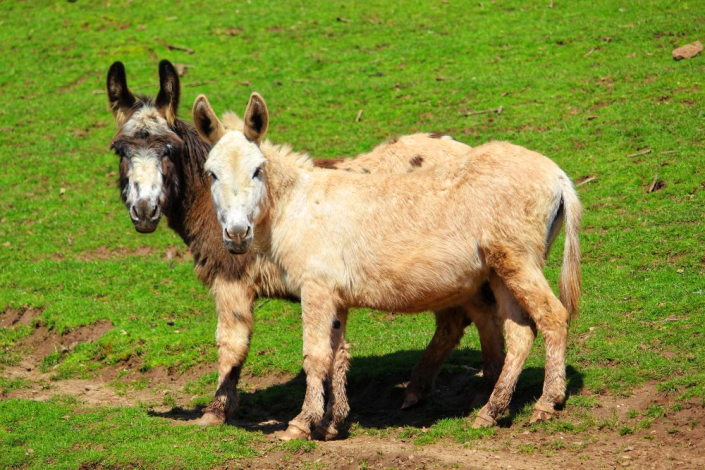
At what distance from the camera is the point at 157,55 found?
2239cm

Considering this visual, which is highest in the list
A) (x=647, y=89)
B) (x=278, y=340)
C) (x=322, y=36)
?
(x=322, y=36)

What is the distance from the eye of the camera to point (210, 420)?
8.27 metres

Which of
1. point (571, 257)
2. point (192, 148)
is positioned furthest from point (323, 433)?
point (192, 148)

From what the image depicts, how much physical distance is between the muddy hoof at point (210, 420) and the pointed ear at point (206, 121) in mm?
2836

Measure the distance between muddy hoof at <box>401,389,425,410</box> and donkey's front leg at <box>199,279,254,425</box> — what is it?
183cm

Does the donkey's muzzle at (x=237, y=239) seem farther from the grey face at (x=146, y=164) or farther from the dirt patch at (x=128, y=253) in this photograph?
the dirt patch at (x=128, y=253)

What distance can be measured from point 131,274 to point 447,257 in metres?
7.42

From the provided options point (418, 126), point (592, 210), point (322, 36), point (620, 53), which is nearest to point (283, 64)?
point (322, 36)

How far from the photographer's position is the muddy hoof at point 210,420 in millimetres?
8228

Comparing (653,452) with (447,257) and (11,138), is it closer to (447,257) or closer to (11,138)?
(447,257)

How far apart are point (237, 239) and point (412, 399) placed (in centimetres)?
298

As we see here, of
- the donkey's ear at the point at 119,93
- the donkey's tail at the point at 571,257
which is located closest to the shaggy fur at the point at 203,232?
the donkey's ear at the point at 119,93

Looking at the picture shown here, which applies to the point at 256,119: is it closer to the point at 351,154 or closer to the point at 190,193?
the point at 190,193

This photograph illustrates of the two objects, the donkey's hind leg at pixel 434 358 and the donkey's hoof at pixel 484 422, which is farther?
the donkey's hind leg at pixel 434 358
